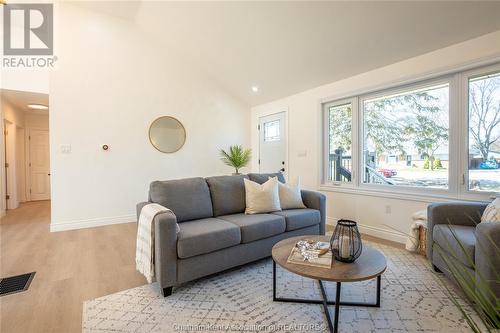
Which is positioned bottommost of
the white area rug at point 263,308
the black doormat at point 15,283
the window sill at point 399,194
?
the white area rug at point 263,308

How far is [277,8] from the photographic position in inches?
122

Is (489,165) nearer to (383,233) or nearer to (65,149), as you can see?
(383,233)

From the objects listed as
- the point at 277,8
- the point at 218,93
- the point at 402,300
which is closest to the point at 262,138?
the point at 218,93

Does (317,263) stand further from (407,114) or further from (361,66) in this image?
(361,66)

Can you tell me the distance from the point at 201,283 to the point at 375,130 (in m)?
3.08

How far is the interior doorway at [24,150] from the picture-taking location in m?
5.08

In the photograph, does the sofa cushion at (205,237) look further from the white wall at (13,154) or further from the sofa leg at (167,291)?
the white wall at (13,154)

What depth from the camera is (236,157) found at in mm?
5184

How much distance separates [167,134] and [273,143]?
2.08 metres

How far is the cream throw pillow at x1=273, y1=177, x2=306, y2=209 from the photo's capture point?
317 centimetres

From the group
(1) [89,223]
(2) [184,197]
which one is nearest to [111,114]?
(1) [89,223]

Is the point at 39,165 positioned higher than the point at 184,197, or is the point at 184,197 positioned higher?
the point at 39,165

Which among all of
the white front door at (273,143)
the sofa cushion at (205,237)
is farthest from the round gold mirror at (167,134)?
the sofa cushion at (205,237)

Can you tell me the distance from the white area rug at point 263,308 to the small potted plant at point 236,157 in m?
2.97
